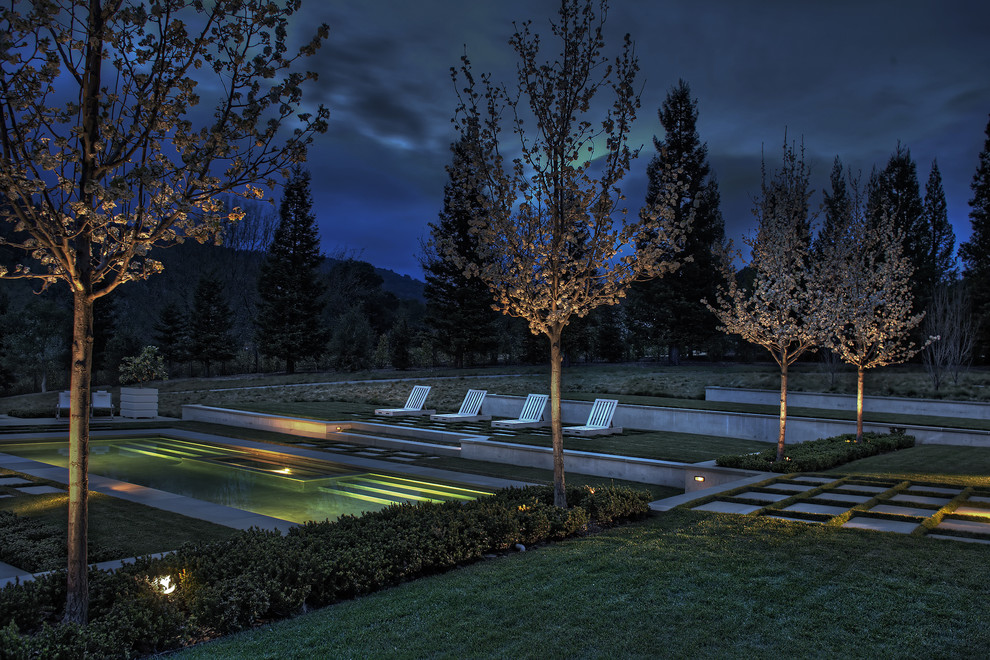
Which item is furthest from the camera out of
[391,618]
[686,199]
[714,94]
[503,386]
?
[686,199]

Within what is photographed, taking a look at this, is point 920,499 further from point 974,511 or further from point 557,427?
point 557,427

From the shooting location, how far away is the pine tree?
24516 mm

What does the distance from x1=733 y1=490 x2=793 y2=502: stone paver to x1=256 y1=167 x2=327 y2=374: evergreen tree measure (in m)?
27.7

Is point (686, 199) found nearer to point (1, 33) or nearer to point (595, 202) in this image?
point (595, 202)

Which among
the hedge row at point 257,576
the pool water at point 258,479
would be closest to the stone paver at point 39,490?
the pool water at point 258,479

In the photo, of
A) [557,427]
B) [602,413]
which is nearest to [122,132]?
[557,427]

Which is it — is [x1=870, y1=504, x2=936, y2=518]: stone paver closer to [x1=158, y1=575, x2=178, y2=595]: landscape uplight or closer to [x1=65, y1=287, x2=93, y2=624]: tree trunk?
[x1=158, y1=575, x2=178, y2=595]: landscape uplight

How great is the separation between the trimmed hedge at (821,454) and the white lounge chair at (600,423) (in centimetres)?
418

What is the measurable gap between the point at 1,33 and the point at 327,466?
26.9ft

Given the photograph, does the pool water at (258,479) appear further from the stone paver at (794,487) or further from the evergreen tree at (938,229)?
the evergreen tree at (938,229)

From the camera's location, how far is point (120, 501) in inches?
280

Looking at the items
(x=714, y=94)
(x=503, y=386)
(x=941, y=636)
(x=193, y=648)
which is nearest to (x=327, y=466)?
(x=193, y=648)

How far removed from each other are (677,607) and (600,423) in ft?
35.1

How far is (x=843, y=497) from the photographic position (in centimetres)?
685
